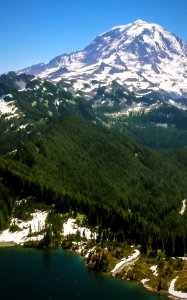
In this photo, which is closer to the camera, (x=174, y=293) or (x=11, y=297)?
(x=11, y=297)

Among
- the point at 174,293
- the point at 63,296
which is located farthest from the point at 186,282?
the point at 63,296

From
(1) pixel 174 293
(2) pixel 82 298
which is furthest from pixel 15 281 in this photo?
(1) pixel 174 293

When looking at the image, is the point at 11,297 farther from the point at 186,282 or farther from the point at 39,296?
the point at 186,282

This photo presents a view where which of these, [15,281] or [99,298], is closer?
[99,298]

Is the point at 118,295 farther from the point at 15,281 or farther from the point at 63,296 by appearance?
the point at 15,281

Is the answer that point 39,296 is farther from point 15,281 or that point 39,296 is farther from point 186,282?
point 186,282

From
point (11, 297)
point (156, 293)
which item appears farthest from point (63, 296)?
point (156, 293)

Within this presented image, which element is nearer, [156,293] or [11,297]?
[11,297]
